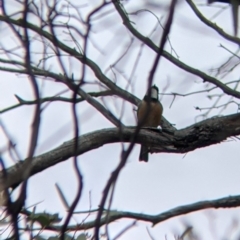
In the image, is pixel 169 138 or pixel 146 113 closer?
pixel 146 113

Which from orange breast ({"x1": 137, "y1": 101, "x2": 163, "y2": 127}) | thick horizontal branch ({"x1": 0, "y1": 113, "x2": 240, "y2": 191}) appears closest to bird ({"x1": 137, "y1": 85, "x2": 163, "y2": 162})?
orange breast ({"x1": 137, "y1": 101, "x2": 163, "y2": 127})

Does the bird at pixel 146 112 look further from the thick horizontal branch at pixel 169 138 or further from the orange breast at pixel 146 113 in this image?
the thick horizontal branch at pixel 169 138

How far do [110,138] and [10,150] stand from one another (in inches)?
71.0

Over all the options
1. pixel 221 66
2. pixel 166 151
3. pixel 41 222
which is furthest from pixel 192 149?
pixel 41 222

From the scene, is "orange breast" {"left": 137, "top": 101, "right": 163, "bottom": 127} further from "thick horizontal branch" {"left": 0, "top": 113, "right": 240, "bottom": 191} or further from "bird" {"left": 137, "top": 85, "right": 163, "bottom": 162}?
"thick horizontal branch" {"left": 0, "top": 113, "right": 240, "bottom": 191}

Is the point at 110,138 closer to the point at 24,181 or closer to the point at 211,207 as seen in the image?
the point at 211,207

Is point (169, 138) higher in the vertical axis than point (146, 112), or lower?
higher

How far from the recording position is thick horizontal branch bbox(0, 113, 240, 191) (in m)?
2.79

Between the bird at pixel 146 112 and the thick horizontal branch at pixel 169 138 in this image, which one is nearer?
the bird at pixel 146 112

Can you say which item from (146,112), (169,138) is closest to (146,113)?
(146,112)

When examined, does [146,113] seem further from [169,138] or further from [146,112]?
[169,138]

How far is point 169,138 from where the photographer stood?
10.3 ft

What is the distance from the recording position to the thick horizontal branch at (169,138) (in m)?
2.79

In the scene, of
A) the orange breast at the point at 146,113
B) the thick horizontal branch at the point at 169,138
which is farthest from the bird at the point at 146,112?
the thick horizontal branch at the point at 169,138
